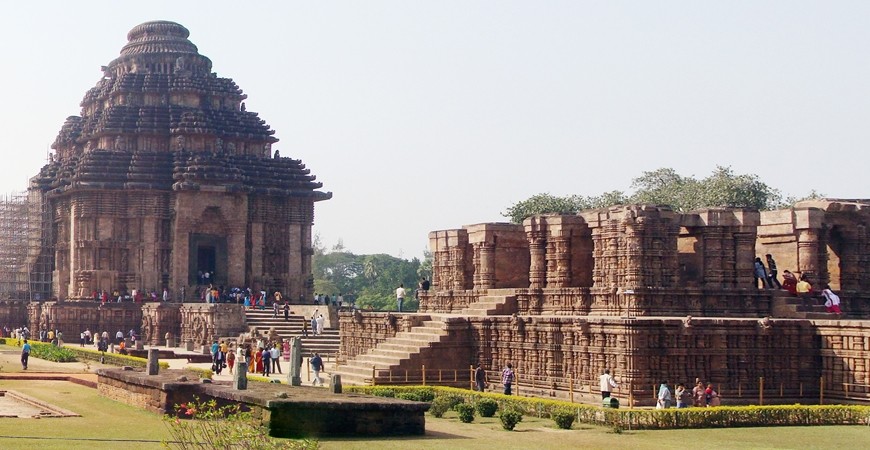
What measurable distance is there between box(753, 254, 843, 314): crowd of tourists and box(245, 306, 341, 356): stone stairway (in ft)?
48.1

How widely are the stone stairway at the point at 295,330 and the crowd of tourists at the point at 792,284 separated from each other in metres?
14.7

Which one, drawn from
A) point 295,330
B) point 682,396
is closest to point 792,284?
point 682,396

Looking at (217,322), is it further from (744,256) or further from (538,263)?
(744,256)

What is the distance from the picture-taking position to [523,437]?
22906 mm

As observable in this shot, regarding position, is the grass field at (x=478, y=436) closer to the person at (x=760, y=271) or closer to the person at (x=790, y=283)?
the person at (x=790, y=283)

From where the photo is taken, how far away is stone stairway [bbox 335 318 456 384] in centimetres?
3200

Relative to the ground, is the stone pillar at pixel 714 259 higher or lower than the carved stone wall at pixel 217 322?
higher

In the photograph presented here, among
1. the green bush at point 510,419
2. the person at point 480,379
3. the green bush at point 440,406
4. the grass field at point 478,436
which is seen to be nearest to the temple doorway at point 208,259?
the person at point 480,379

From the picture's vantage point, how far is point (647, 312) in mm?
31156

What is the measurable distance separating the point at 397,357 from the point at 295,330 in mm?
16512

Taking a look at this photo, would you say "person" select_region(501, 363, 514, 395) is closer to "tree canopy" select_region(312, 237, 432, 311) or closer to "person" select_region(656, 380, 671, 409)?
"person" select_region(656, 380, 671, 409)

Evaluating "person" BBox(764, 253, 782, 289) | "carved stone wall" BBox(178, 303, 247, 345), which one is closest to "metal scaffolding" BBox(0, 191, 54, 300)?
"carved stone wall" BBox(178, 303, 247, 345)

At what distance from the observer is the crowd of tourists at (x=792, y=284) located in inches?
1241

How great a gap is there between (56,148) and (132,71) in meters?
7.10
